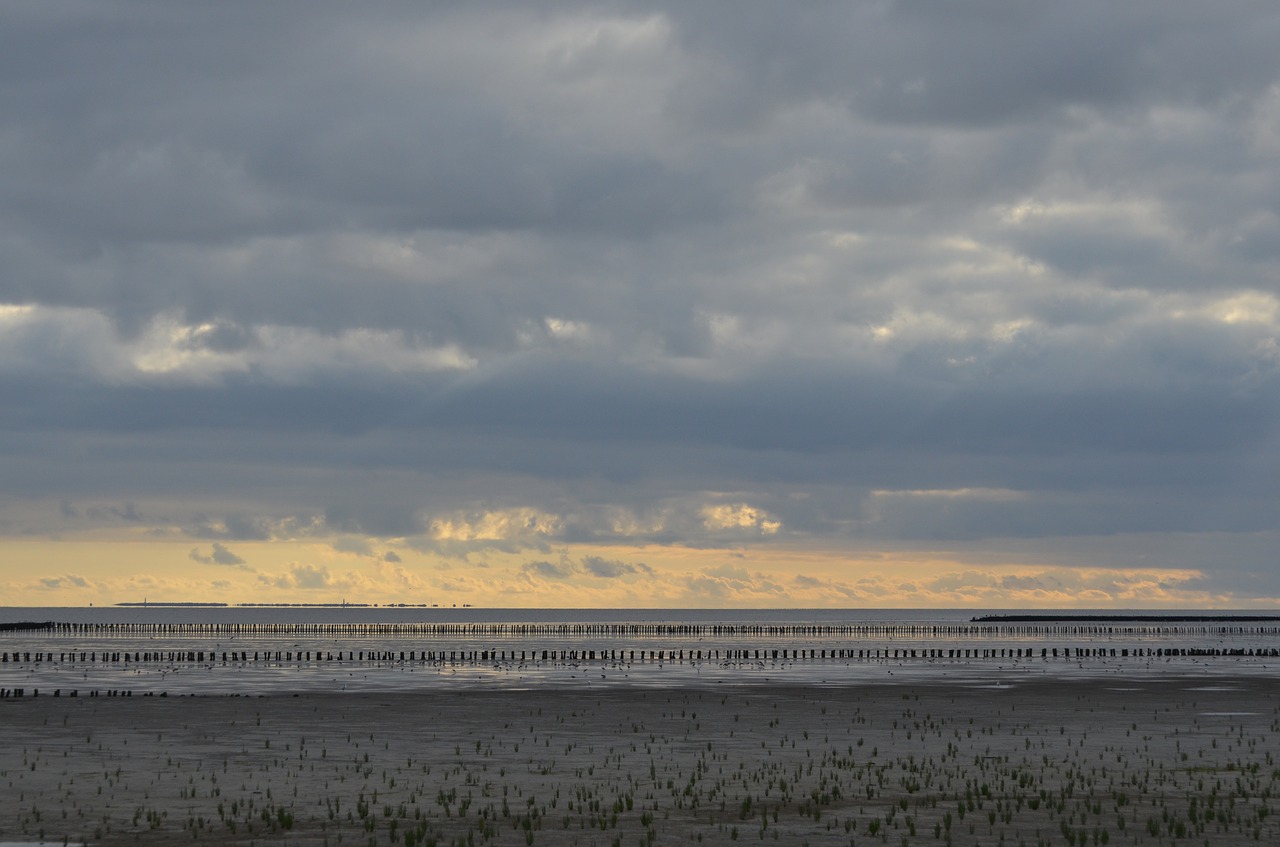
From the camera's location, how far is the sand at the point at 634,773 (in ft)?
84.6

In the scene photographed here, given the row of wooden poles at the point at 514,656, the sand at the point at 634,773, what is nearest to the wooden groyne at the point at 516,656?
the row of wooden poles at the point at 514,656

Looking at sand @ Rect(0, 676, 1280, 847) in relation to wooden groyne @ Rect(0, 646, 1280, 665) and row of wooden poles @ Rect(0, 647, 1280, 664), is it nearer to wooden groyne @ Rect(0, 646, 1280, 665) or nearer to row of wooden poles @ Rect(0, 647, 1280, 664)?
wooden groyne @ Rect(0, 646, 1280, 665)

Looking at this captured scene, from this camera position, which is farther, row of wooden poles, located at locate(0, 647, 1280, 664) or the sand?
row of wooden poles, located at locate(0, 647, 1280, 664)

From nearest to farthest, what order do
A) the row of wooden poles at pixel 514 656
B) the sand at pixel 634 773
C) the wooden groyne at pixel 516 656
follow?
the sand at pixel 634 773
the wooden groyne at pixel 516 656
the row of wooden poles at pixel 514 656

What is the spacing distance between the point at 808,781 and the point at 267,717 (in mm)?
26889

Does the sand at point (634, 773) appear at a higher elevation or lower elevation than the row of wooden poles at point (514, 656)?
higher

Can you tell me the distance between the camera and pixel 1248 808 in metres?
28.2

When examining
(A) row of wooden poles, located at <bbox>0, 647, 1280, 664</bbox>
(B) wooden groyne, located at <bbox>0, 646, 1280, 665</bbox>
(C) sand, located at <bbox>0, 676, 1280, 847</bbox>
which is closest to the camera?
(C) sand, located at <bbox>0, 676, 1280, 847</bbox>

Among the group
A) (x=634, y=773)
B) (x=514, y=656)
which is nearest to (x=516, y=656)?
(x=514, y=656)

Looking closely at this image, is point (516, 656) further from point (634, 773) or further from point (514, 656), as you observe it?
point (634, 773)

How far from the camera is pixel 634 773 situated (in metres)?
34.7

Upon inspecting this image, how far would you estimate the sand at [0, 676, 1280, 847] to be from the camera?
84.6 feet

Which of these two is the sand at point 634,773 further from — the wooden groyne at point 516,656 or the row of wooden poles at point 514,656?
the row of wooden poles at point 514,656

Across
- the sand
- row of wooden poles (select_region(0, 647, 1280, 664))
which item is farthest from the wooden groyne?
the sand
